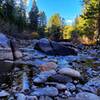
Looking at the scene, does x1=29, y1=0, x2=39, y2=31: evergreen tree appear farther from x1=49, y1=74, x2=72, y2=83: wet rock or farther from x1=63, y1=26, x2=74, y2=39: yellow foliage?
x1=49, y1=74, x2=72, y2=83: wet rock

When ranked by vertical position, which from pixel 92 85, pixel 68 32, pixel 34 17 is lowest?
pixel 68 32

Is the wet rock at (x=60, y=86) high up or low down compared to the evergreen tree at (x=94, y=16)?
down

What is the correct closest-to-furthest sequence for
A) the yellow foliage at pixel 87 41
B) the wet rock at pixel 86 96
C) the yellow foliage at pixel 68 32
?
1. the wet rock at pixel 86 96
2. the yellow foliage at pixel 87 41
3. the yellow foliage at pixel 68 32

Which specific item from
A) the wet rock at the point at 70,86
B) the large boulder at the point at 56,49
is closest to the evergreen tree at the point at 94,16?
the large boulder at the point at 56,49

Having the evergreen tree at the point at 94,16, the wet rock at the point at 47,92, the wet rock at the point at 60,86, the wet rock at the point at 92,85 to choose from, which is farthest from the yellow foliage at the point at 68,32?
the wet rock at the point at 47,92

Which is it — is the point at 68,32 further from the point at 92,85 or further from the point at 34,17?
the point at 92,85

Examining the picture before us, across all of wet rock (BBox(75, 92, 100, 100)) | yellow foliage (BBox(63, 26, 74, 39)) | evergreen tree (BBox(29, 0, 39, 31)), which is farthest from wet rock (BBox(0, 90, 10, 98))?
yellow foliage (BBox(63, 26, 74, 39))

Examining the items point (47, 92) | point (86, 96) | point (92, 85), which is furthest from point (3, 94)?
point (92, 85)

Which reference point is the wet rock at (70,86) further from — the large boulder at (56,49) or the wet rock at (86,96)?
the large boulder at (56,49)

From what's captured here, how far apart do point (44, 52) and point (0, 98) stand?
12.5 meters

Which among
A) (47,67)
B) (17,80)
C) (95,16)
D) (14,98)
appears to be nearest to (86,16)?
(95,16)

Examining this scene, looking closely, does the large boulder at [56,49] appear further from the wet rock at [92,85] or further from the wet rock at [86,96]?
the wet rock at [86,96]

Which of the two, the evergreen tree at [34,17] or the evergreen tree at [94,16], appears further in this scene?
the evergreen tree at [34,17]

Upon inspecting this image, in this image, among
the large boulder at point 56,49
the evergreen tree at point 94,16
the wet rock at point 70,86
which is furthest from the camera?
the evergreen tree at point 94,16
